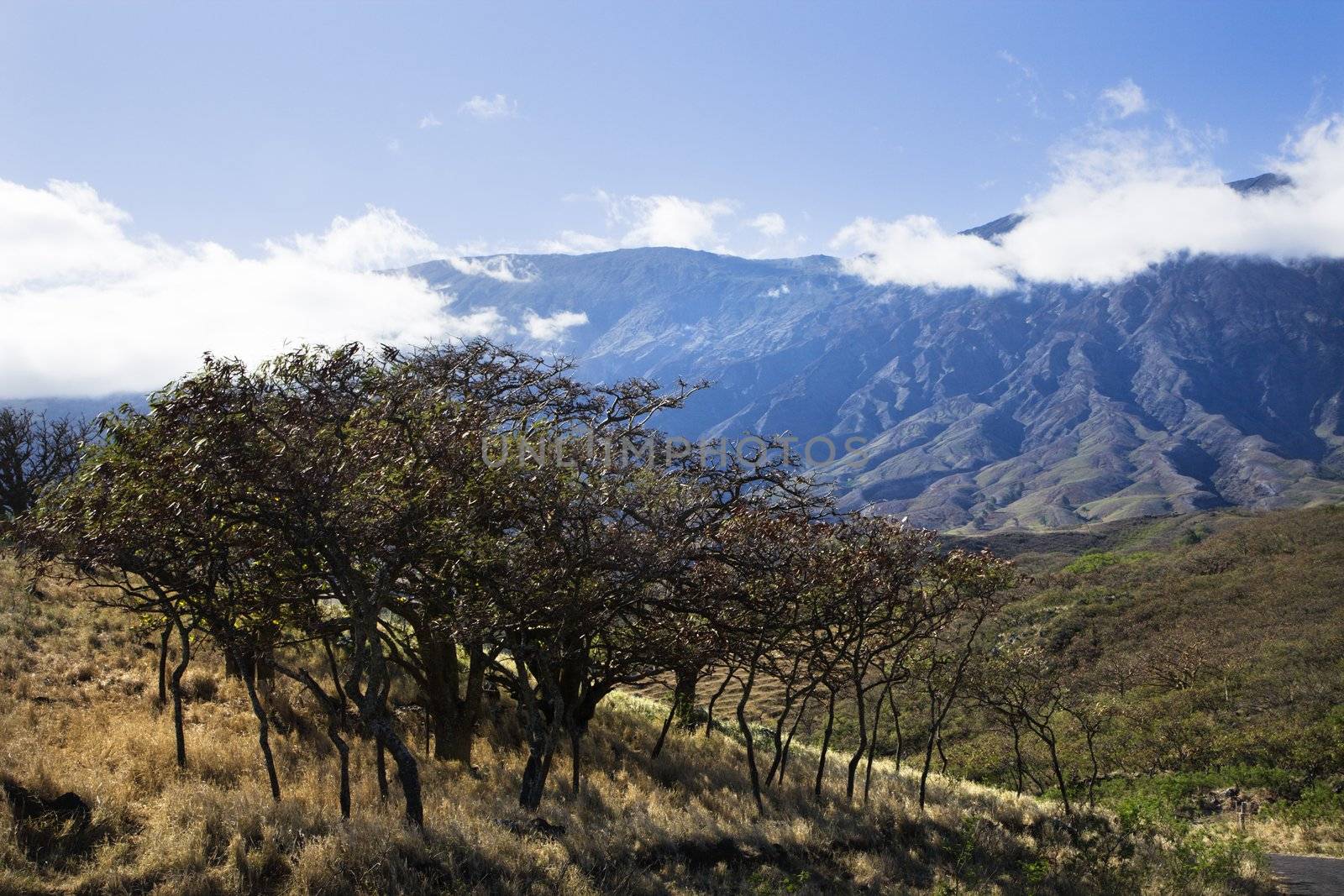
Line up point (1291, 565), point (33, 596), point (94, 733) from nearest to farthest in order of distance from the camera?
point (94, 733) → point (33, 596) → point (1291, 565)

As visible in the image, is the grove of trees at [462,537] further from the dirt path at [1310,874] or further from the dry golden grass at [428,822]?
the dirt path at [1310,874]

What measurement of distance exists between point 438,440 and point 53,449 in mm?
44017

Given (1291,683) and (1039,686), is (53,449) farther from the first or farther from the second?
(1291,683)

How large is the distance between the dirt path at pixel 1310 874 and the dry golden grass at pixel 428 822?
979 mm

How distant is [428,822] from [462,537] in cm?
335

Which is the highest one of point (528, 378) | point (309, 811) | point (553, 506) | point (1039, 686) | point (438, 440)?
point (528, 378)

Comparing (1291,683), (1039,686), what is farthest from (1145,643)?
(1039,686)

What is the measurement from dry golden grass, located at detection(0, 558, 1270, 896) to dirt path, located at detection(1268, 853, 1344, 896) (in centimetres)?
98

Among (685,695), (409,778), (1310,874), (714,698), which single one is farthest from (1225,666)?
(409,778)

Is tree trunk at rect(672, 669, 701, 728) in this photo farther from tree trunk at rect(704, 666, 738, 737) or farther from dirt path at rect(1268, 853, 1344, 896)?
dirt path at rect(1268, 853, 1344, 896)

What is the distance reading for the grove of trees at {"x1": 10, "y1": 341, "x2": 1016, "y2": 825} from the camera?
9.55 metres

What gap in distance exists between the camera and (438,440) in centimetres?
1043

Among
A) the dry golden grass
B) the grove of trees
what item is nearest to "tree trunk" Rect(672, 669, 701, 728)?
the grove of trees

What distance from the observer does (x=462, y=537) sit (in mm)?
10750
